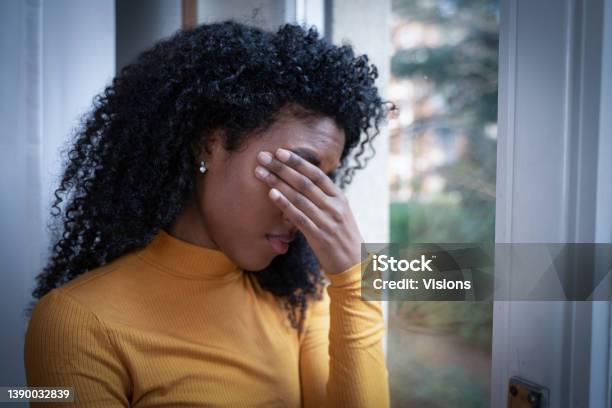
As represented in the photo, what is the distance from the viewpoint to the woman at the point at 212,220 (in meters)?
0.74

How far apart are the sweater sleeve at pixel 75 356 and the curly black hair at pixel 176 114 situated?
0.61 ft

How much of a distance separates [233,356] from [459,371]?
400mm

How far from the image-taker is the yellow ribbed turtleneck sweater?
2.27ft

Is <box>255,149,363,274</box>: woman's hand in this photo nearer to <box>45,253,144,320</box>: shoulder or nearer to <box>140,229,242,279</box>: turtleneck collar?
<box>140,229,242,279</box>: turtleneck collar

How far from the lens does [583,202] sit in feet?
1.78

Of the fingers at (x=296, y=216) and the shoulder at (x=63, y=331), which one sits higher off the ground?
the fingers at (x=296, y=216)

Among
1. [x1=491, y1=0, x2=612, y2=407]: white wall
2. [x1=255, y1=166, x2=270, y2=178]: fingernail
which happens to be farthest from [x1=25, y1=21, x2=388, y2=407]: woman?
[x1=491, y1=0, x2=612, y2=407]: white wall

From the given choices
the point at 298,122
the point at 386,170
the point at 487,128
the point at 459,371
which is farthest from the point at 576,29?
the point at 386,170

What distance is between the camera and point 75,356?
681 mm

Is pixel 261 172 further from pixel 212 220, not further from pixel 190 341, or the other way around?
pixel 190 341

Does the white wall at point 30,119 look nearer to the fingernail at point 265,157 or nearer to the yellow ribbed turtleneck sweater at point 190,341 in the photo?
the yellow ribbed turtleneck sweater at point 190,341

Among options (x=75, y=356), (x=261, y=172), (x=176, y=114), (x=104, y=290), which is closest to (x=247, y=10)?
(x=176, y=114)

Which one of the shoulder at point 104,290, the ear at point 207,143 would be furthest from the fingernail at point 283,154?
the shoulder at point 104,290

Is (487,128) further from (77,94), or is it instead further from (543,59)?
(77,94)
